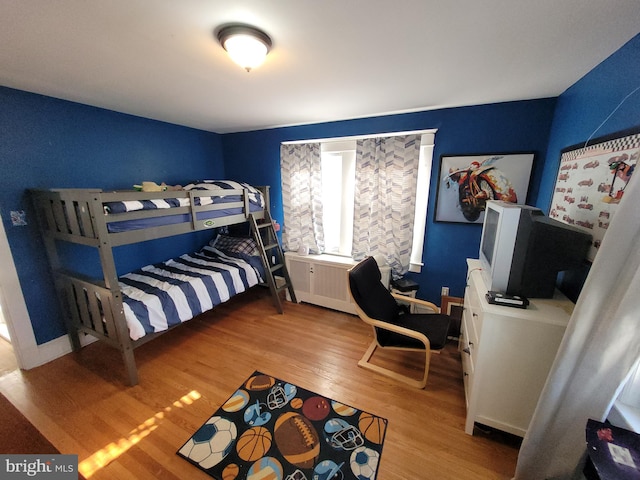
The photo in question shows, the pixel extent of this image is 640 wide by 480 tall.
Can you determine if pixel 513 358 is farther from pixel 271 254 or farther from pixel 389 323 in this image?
pixel 271 254

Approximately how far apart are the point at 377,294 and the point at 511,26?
187cm

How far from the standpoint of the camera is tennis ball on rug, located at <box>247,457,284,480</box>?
1288mm

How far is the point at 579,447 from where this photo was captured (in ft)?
3.28

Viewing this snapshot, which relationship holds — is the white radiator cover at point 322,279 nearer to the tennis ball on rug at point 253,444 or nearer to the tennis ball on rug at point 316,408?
the tennis ball on rug at point 316,408

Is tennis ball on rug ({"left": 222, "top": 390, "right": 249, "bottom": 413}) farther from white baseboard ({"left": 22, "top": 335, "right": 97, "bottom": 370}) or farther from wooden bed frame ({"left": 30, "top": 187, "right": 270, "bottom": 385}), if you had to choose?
white baseboard ({"left": 22, "top": 335, "right": 97, "bottom": 370})

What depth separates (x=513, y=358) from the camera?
132 centimetres

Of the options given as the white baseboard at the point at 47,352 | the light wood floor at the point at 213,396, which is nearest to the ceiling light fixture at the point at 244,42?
the light wood floor at the point at 213,396

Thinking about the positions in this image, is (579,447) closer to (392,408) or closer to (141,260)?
(392,408)

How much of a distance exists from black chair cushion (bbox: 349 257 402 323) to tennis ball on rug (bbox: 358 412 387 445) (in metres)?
0.68

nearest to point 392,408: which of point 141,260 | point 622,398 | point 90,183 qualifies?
point 622,398

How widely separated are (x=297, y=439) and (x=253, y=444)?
27 centimetres

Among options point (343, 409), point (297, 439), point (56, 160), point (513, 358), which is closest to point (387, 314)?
point (343, 409)

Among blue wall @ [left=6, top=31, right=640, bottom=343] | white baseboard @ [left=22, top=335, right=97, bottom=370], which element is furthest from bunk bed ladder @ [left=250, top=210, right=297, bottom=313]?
white baseboard @ [left=22, top=335, right=97, bottom=370]

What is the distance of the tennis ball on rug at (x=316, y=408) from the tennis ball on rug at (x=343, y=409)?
2.0 inches
